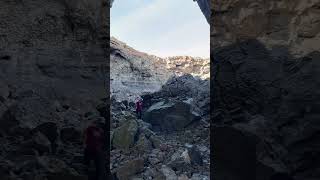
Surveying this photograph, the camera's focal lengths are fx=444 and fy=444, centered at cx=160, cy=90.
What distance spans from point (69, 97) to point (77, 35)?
38 centimetres

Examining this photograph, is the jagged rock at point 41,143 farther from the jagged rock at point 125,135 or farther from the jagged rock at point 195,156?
the jagged rock at point 125,135

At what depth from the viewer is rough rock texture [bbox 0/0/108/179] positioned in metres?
2.65

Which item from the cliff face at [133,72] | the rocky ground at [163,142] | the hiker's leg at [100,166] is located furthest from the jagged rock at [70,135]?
the cliff face at [133,72]

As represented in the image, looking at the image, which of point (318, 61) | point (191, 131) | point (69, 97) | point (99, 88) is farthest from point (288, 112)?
point (191, 131)

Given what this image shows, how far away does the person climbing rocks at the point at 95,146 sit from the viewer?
2664 millimetres

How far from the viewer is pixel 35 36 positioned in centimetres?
268

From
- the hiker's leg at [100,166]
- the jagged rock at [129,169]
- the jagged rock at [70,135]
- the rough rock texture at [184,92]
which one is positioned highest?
the rough rock texture at [184,92]

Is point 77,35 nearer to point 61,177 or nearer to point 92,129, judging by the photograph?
point 92,129

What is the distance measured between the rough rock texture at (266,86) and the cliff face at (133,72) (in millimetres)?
10014

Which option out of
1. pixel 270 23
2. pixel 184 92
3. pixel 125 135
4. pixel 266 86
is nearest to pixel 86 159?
pixel 266 86

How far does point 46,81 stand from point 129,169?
152 inches

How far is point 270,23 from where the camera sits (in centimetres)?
262

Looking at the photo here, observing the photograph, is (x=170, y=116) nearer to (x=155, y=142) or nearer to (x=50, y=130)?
(x=155, y=142)

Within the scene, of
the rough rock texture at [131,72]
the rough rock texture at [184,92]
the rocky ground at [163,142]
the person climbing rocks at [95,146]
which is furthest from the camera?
the rough rock texture at [131,72]
